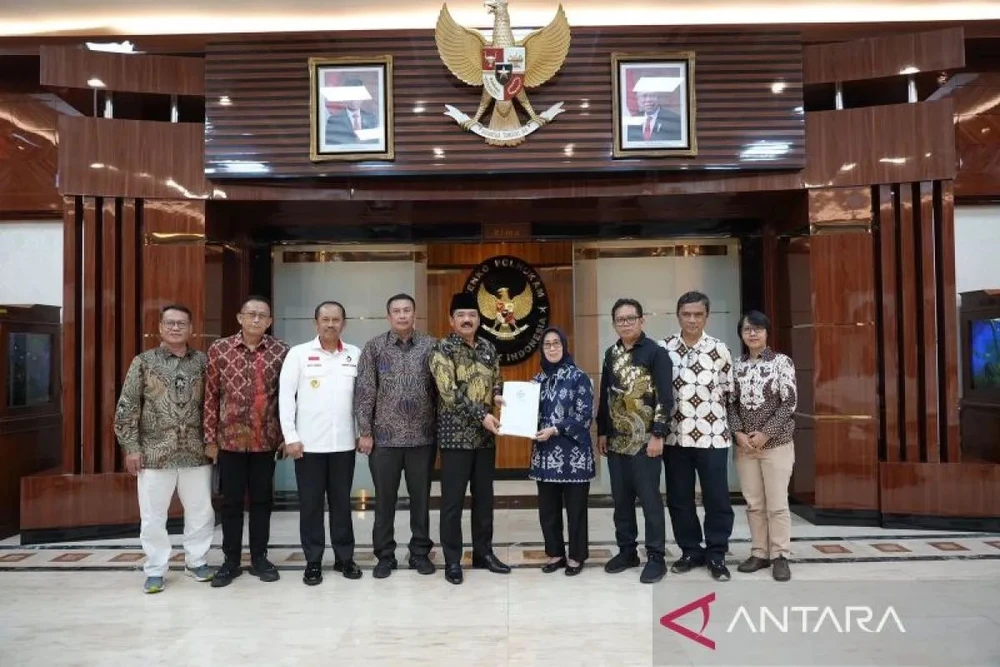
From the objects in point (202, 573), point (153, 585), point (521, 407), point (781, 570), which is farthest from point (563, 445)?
point (153, 585)

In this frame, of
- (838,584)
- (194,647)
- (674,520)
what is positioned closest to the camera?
(194,647)

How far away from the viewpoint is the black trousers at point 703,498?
4000 millimetres

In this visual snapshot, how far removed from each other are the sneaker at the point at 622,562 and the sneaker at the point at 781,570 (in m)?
0.69

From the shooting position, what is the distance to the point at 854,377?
529 centimetres

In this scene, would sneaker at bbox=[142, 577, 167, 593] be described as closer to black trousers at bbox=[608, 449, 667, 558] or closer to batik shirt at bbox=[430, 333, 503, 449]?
batik shirt at bbox=[430, 333, 503, 449]

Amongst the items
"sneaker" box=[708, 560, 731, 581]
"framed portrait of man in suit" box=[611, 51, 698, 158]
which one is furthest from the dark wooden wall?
"sneaker" box=[708, 560, 731, 581]

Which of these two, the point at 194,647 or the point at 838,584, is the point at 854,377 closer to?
the point at 838,584

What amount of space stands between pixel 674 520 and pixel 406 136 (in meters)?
3.01

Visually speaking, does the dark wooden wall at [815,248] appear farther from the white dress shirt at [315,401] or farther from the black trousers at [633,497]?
the black trousers at [633,497]

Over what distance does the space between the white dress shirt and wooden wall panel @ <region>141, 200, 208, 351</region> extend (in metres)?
1.70

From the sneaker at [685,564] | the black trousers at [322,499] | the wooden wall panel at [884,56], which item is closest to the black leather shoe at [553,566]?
the sneaker at [685,564]

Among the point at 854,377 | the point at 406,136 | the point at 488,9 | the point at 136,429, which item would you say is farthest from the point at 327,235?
the point at 854,377

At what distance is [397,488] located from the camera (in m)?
4.09

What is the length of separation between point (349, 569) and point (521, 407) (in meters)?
1.24
